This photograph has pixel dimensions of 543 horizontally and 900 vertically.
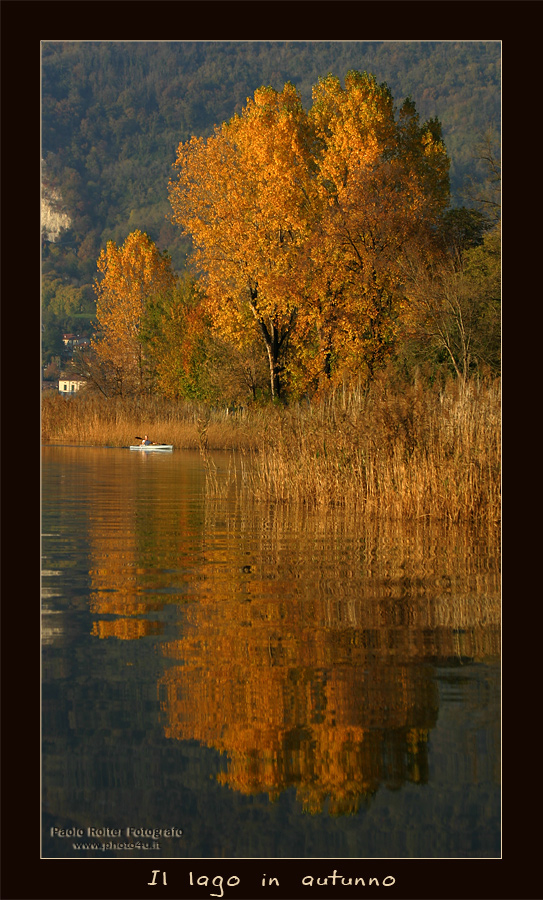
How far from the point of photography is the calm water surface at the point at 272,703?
16.9 ft

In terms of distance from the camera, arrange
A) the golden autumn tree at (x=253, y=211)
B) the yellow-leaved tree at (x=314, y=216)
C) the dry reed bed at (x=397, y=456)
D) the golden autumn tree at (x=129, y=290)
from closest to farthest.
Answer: the dry reed bed at (x=397, y=456) → the yellow-leaved tree at (x=314, y=216) → the golden autumn tree at (x=253, y=211) → the golden autumn tree at (x=129, y=290)

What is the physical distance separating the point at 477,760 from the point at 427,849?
3.28 ft

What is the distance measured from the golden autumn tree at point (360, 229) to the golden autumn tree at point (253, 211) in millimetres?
993

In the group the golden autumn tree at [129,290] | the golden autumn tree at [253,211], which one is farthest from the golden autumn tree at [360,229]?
the golden autumn tree at [129,290]

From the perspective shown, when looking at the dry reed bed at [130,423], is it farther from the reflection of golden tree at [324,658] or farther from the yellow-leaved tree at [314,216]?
the reflection of golden tree at [324,658]

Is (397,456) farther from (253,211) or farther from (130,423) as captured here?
(130,423)

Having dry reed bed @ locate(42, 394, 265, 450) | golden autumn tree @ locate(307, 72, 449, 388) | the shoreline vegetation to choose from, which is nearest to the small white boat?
dry reed bed @ locate(42, 394, 265, 450)

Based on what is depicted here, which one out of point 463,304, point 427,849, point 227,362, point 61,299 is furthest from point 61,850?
point 61,299

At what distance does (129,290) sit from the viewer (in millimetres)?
63375

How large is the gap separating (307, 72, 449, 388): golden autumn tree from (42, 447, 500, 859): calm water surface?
2542 centimetres

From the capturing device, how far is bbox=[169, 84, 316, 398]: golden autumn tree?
130 ft

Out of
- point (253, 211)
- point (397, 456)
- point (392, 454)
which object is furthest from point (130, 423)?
point (397, 456)

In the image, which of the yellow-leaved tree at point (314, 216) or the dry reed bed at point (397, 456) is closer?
the dry reed bed at point (397, 456)

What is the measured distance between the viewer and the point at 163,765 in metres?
5.72
